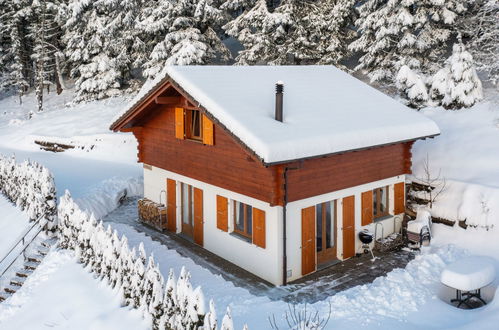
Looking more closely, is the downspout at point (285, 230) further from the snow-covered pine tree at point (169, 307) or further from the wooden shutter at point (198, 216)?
the wooden shutter at point (198, 216)

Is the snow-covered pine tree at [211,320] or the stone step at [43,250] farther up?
the snow-covered pine tree at [211,320]

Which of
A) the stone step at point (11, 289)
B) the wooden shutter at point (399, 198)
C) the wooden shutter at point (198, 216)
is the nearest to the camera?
the stone step at point (11, 289)

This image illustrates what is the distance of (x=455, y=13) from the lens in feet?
82.5

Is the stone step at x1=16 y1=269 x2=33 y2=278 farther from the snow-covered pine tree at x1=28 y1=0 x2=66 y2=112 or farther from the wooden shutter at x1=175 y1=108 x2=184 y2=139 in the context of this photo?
the snow-covered pine tree at x1=28 y1=0 x2=66 y2=112

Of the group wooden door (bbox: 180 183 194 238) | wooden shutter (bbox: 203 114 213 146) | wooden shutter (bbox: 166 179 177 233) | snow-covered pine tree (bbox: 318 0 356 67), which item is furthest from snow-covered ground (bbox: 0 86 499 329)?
snow-covered pine tree (bbox: 318 0 356 67)

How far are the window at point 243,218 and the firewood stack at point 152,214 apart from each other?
3.99 m

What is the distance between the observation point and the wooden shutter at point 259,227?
40.4 ft

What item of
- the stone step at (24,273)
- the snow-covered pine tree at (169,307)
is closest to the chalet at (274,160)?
the snow-covered pine tree at (169,307)

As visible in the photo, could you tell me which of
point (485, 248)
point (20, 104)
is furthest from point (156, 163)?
point (20, 104)

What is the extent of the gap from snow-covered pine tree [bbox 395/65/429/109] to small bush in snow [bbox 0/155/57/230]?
1667 cm

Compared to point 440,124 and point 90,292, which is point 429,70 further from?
point 90,292

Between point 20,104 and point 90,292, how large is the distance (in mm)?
41365

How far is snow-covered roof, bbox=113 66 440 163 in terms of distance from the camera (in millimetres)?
11367

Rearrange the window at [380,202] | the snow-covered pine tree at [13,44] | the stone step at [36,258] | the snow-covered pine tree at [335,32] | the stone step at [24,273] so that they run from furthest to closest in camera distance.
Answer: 1. the snow-covered pine tree at [13,44]
2. the snow-covered pine tree at [335,32]
3. the window at [380,202]
4. the stone step at [36,258]
5. the stone step at [24,273]
